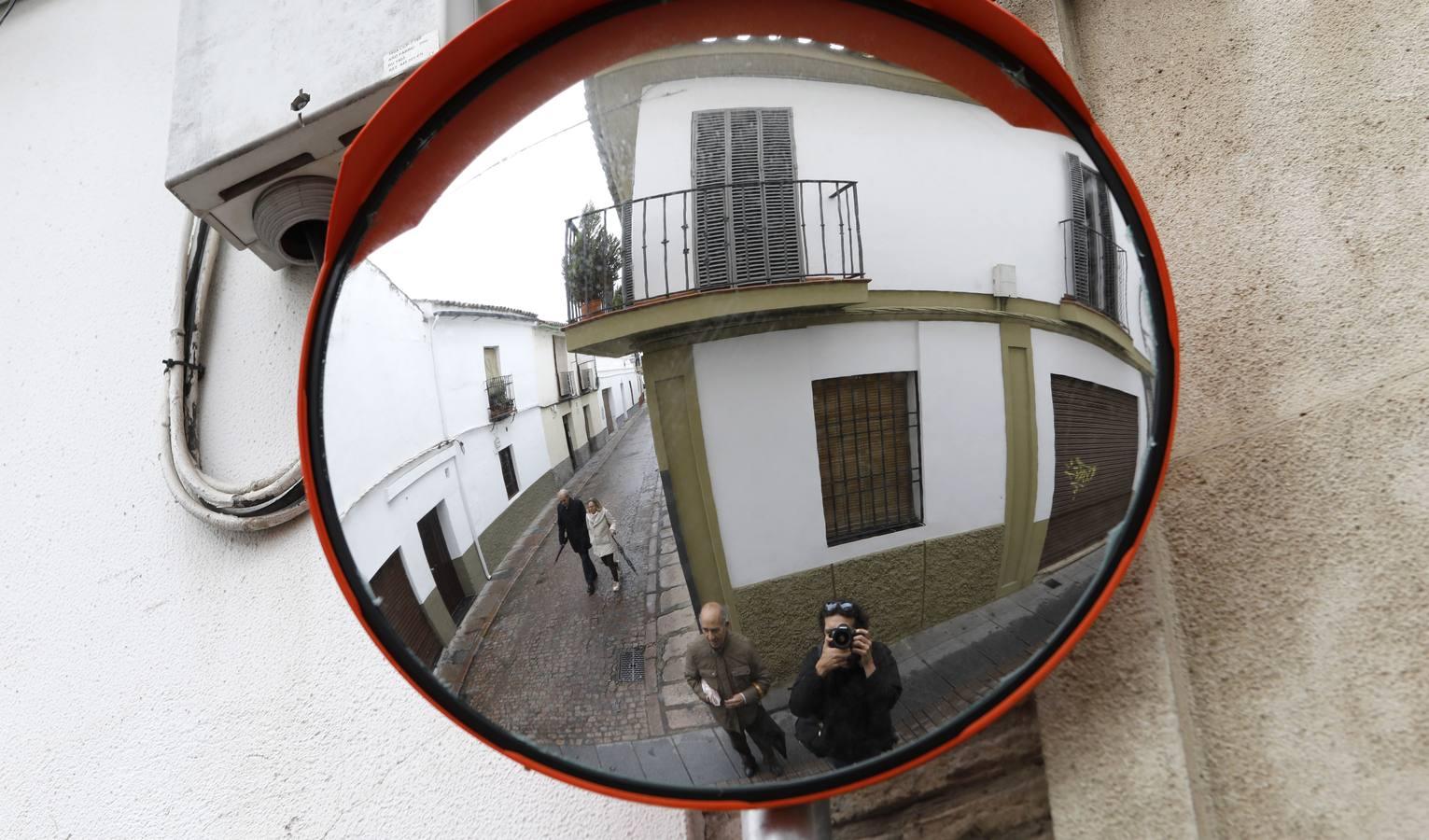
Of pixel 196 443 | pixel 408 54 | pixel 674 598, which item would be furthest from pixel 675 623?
pixel 196 443

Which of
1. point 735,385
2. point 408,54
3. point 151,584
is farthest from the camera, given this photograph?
point 151,584

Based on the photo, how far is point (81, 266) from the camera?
1.50m

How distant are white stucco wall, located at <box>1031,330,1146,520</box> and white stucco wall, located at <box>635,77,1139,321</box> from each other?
0.05 m

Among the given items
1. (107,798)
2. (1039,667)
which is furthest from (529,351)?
(107,798)

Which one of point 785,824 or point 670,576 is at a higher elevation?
point 670,576

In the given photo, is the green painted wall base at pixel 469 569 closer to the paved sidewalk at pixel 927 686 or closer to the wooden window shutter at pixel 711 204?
the paved sidewalk at pixel 927 686

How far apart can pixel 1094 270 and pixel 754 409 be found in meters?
0.37

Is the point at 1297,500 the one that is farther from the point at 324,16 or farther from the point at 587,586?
the point at 324,16

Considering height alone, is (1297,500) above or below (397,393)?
below

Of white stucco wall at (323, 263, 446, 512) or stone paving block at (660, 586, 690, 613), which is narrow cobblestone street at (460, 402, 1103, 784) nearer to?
stone paving block at (660, 586, 690, 613)

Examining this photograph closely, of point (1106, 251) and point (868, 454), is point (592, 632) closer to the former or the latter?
point (868, 454)

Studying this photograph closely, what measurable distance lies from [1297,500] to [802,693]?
674 mm

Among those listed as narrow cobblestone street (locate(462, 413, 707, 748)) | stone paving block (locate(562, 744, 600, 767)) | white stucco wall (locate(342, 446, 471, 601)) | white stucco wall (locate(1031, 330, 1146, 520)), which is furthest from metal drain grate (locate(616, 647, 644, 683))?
white stucco wall (locate(1031, 330, 1146, 520))

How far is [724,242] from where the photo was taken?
0.55 m
